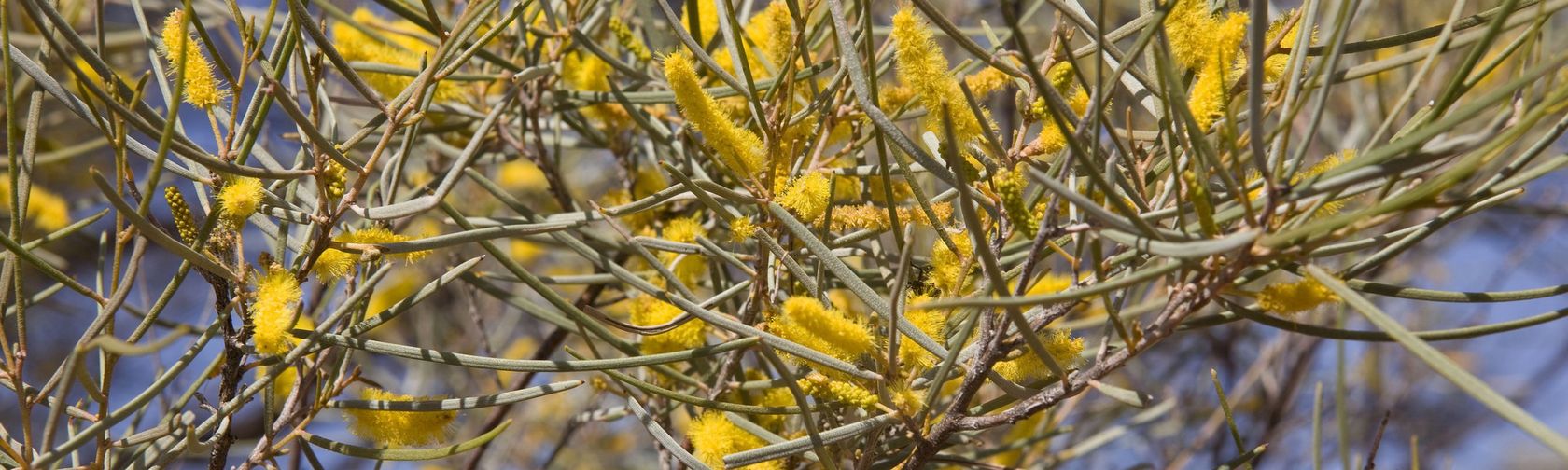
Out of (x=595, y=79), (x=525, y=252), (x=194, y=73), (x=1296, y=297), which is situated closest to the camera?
(x=1296, y=297)

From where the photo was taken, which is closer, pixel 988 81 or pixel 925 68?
pixel 925 68

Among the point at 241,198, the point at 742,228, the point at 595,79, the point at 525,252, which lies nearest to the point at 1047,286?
the point at 742,228

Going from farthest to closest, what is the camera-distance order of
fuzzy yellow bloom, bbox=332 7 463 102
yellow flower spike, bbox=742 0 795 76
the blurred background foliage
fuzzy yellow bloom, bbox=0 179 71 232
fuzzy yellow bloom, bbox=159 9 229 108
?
fuzzy yellow bloom, bbox=0 179 71 232 < fuzzy yellow bloom, bbox=332 7 463 102 < yellow flower spike, bbox=742 0 795 76 < fuzzy yellow bloom, bbox=159 9 229 108 < the blurred background foliage

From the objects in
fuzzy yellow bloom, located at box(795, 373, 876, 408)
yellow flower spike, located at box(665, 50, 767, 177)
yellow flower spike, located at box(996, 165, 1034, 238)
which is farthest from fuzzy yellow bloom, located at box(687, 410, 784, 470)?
yellow flower spike, located at box(996, 165, 1034, 238)

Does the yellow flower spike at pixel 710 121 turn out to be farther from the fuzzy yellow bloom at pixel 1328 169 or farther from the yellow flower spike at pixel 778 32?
the fuzzy yellow bloom at pixel 1328 169

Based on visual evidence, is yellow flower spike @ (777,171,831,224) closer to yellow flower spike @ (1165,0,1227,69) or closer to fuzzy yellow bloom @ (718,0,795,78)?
fuzzy yellow bloom @ (718,0,795,78)

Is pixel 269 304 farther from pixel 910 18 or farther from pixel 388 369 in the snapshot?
pixel 388 369

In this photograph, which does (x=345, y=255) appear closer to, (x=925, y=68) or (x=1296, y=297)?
(x=925, y=68)

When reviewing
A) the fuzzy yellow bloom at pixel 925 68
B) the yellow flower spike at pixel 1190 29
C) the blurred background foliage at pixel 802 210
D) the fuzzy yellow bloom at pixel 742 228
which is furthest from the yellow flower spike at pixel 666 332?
the yellow flower spike at pixel 1190 29
